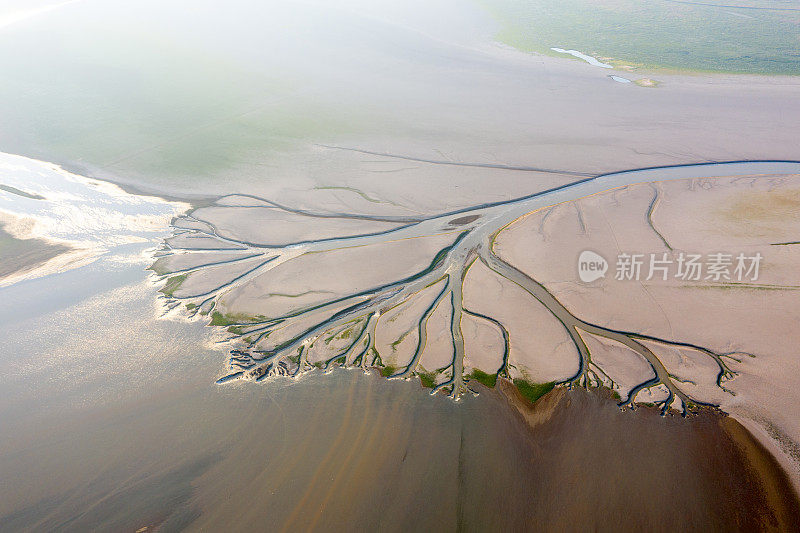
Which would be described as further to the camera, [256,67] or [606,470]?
[256,67]

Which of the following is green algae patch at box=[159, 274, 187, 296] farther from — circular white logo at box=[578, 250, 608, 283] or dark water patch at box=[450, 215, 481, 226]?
circular white logo at box=[578, 250, 608, 283]

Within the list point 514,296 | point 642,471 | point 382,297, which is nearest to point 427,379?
point 382,297

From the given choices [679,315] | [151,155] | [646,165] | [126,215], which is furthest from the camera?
[151,155]

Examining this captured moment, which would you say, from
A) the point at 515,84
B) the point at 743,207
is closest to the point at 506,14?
the point at 515,84

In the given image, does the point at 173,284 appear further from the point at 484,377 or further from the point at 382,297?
the point at 484,377

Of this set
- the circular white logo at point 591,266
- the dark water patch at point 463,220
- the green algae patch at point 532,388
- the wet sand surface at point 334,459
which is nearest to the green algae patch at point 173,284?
the wet sand surface at point 334,459

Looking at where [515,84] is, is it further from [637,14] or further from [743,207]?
[637,14]
